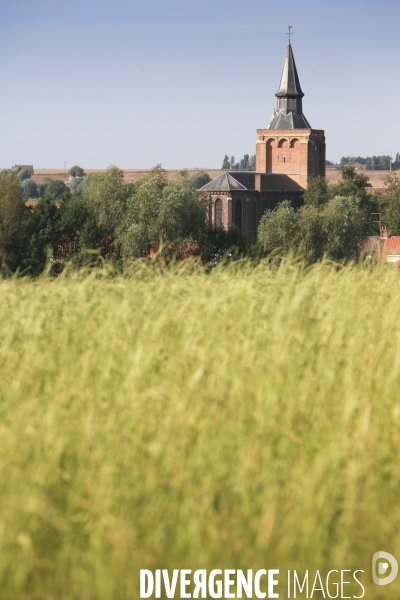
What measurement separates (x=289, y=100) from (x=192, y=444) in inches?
4478

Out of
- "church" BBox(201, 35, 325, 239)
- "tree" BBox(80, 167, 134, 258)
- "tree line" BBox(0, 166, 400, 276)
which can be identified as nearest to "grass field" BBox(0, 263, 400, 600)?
"tree line" BBox(0, 166, 400, 276)

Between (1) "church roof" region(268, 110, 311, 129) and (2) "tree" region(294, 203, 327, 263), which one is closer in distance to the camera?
(2) "tree" region(294, 203, 327, 263)

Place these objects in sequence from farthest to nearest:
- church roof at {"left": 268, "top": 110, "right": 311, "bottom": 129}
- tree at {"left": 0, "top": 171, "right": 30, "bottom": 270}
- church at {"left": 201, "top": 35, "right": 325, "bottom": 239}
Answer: church roof at {"left": 268, "top": 110, "right": 311, "bottom": 129}, church at {"left": 201, "top": 35, "right": 325, "bottom": 239}, tree at {"left": 0, "top": 171, "right": 30, "bottom": 270}

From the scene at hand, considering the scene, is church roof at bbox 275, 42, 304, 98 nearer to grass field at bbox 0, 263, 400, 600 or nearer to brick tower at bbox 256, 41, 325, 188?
brick tower at bbox 256, 41, 325, 188

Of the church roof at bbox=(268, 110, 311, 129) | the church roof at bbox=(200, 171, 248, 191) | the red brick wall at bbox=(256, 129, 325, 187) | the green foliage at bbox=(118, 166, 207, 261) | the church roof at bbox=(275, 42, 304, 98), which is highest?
the church roof at bbox=(275, 42, 304, 98)

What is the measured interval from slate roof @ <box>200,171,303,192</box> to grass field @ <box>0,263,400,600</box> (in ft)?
310

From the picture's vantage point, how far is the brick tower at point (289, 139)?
114000mm

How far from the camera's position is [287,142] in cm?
11544

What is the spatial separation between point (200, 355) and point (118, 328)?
1032 millimetres

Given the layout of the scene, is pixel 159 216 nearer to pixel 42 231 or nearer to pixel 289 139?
pixel 42 231

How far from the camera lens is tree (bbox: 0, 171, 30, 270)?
55312mm

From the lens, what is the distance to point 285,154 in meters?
115

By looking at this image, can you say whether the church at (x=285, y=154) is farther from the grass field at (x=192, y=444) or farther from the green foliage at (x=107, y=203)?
the grass field at (x=192, y=444)

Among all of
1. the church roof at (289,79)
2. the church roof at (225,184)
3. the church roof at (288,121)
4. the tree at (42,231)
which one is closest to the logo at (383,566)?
the tree at (42,231)
